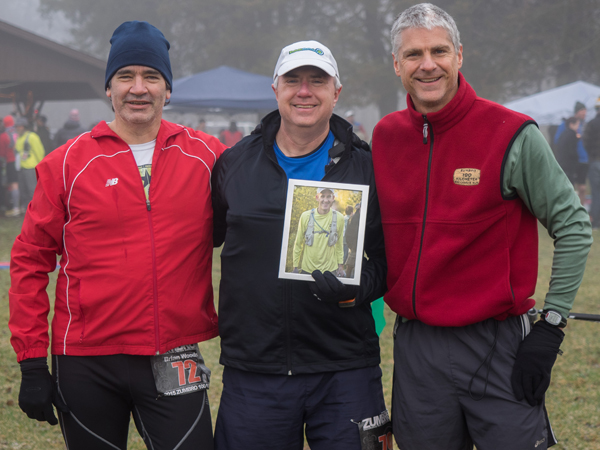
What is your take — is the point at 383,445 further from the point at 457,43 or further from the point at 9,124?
the point at 9,124

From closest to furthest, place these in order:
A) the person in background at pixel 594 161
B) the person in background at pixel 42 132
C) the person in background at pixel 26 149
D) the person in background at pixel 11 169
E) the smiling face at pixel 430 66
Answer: the smiling face at pixel 430 66 → the person in background at pixel 594 161 → the person in background at pixel 26 149 → the person in background at pixel 11 169 → the person in background at pixel 42 132

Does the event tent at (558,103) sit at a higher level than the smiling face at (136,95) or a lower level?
higher

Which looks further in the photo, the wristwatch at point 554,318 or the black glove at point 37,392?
the black glove at point 37,392

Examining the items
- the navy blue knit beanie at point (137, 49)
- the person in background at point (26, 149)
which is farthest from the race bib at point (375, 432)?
the person in background at point (26, 149)

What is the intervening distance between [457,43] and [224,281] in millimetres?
1387

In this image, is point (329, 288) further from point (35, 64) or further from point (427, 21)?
point (35, 64)

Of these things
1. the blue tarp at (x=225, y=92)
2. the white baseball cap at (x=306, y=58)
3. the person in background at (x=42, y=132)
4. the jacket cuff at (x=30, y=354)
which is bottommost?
the jacket cuff at (x=30, y=354)

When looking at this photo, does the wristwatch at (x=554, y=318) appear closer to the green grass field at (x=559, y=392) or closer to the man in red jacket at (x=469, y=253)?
the man in red jacket at (x=469, y=253)

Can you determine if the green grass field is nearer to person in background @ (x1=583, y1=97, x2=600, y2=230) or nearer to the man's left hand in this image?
the man's left hand

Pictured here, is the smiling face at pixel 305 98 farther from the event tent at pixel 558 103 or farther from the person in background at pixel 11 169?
the event tent at pixel 558 103

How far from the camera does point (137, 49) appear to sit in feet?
8.46

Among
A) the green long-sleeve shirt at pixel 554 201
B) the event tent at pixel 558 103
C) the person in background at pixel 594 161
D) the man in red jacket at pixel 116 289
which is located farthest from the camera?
the event tent at pixel 558 103

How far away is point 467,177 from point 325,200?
21.8 inches

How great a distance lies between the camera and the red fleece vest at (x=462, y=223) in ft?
7.52
